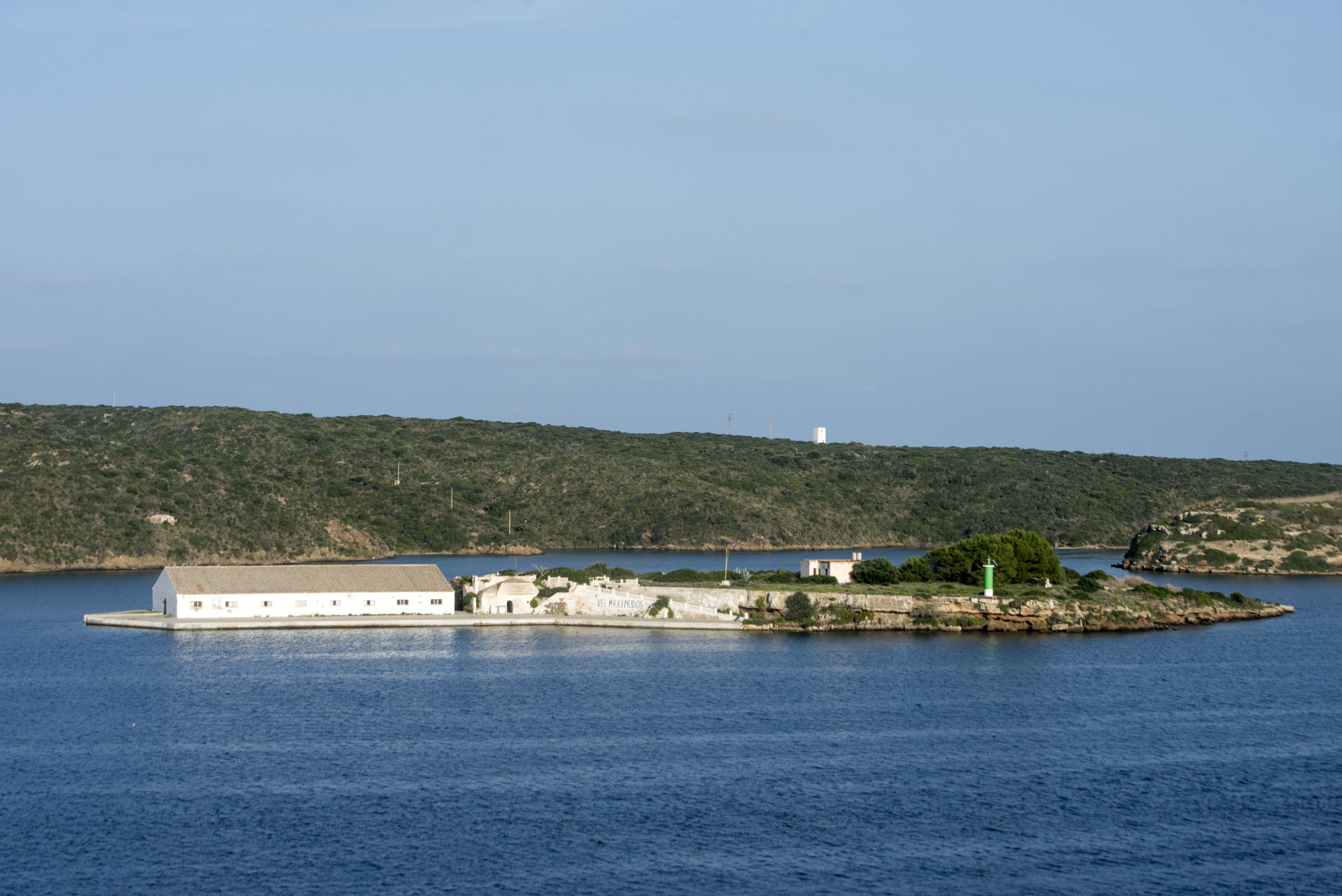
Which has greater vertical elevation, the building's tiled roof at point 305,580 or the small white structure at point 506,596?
the building's tiled roof at point 305,580

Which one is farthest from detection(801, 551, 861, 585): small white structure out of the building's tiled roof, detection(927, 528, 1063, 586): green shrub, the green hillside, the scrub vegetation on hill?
the green hillside

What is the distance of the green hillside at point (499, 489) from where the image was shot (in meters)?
107

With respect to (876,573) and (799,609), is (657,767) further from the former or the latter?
(876,573)

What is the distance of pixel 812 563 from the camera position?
2795 inches

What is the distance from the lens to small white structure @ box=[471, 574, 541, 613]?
65938 mm

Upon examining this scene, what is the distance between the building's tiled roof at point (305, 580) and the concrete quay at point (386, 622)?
1518 millimetres

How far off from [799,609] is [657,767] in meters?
29.4

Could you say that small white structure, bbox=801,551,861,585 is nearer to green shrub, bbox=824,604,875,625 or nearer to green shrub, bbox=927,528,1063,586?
green shrub, bbox=824,604,875,625

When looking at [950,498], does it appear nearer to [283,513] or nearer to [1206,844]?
[283,513]

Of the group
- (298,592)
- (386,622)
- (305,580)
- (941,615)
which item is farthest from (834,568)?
(298,592)

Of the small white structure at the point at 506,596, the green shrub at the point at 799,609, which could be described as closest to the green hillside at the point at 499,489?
the small white structure at the point at 506,596

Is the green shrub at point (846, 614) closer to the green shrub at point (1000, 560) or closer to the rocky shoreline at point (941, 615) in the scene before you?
the rocky shoreline at point (941, 615)

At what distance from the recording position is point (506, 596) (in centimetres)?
6631

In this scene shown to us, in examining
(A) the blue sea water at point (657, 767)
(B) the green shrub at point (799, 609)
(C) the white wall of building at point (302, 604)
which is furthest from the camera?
(B) the green shrub at point (799, 609)
